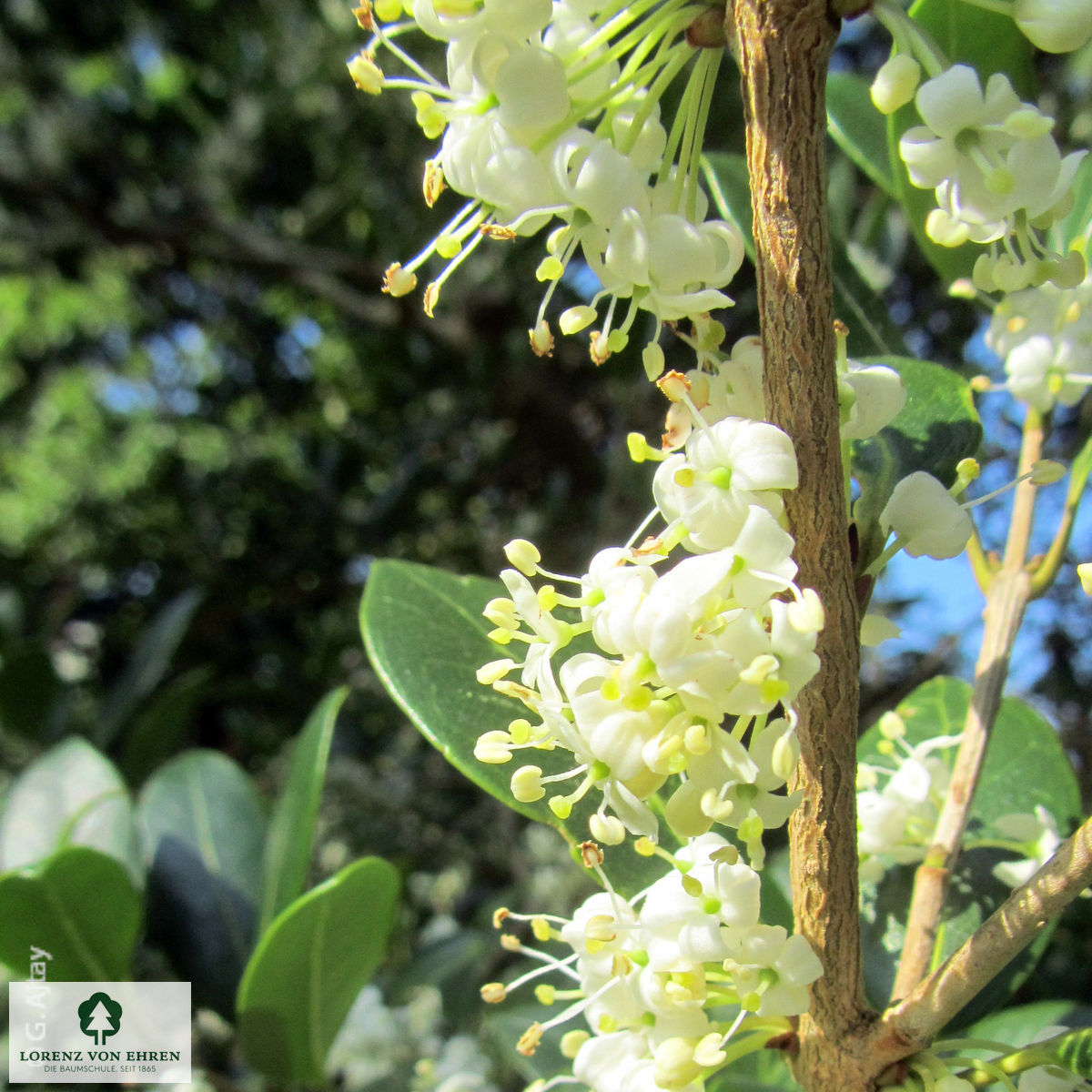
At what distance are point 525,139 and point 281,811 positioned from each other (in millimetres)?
955

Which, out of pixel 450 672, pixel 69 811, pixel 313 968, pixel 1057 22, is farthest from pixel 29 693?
pixel 1057 22

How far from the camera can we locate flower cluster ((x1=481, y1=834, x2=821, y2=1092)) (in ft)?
1.83

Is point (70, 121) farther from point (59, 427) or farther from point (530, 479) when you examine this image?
point (59, 427)

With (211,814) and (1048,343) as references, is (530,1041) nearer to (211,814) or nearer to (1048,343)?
(1048,343)

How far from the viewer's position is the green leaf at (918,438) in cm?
66

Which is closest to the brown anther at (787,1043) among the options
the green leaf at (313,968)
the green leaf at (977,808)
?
the green leaf at (977,808)

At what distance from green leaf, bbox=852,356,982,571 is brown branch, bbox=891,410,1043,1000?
0.05 metres

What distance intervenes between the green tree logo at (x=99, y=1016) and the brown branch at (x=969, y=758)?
2.97ft

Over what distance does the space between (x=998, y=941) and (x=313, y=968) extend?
29.6 inches

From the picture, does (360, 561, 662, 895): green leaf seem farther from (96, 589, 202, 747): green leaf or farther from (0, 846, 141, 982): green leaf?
(96, 589, 202, 747): green leaf

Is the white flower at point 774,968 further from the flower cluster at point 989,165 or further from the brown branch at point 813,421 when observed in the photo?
the flower cluster at point 989,165

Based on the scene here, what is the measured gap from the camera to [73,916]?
1100mm

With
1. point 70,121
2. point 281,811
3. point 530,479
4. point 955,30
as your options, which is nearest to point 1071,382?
point 955,30

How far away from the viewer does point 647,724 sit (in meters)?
0.52
